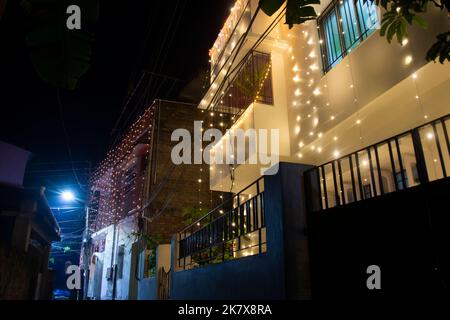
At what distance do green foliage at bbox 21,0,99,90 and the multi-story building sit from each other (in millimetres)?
1490

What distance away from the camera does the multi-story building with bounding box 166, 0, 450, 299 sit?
3.78m

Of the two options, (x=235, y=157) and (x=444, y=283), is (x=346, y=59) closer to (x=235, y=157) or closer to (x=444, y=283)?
(x=235, y=157)

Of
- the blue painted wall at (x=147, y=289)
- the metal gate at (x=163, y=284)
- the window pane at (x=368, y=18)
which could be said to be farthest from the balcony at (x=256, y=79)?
the blue painted wall at (x=147, y=289)

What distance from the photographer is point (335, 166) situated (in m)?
7.55

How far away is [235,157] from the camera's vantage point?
10461mm

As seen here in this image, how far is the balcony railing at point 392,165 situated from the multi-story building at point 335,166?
0.02 meters

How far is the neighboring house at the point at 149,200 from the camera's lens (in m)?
15.8

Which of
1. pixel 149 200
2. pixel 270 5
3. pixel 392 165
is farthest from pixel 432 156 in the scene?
pixel 149 200

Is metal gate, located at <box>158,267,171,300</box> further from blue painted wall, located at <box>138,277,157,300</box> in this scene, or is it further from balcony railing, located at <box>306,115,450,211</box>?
balcony railing, located at <box>306,115,450,211</box>

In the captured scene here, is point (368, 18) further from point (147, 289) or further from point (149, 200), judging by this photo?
point (149, 200)

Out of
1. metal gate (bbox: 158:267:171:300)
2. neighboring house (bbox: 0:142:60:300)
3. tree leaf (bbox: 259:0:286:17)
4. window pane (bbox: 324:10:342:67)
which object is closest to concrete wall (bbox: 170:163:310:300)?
tree leaf (bbox: 259:0:286:17)

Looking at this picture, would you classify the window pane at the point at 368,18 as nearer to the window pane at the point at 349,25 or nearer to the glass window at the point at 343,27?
the glass window at the point at 343,27
